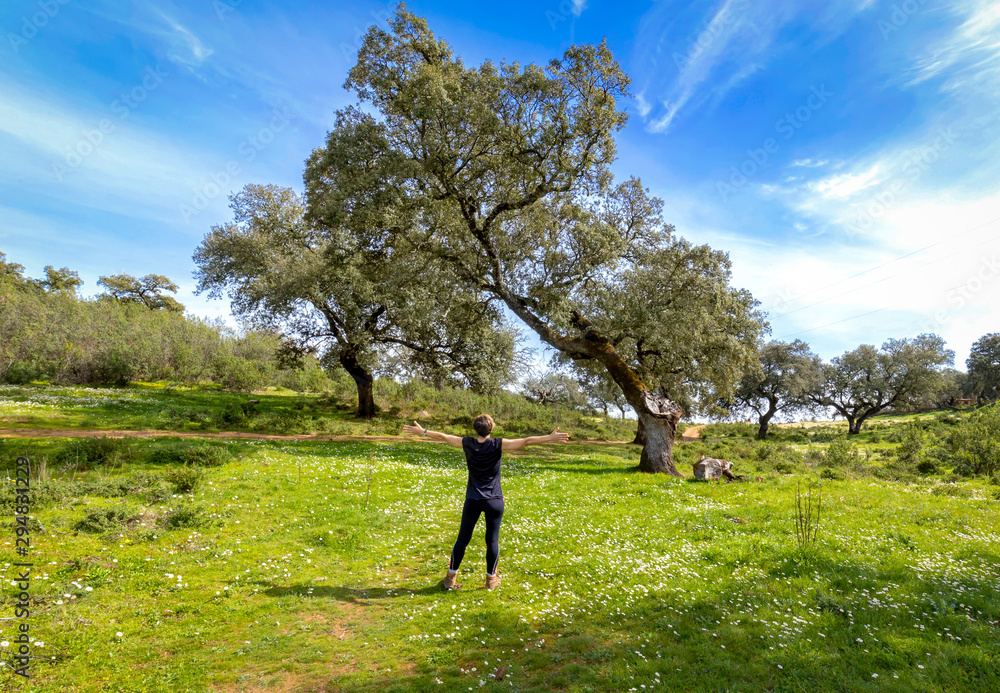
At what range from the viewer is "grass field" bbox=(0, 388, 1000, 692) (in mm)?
5438

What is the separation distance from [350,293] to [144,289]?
281 feet

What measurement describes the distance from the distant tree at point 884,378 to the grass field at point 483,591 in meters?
53.3

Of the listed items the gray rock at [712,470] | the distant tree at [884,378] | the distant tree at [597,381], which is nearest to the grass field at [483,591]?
the gray rock at [712,470]

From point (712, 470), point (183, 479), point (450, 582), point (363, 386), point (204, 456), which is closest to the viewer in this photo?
point (450, 582)

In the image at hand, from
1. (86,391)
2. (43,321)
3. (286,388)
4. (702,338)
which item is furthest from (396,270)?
(43,321)

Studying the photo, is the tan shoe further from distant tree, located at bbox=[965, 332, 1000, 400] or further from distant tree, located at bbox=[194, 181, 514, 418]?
distant tree, located at bbox=[965, 332, 1000, 400]

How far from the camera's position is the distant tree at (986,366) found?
6775 centimetres

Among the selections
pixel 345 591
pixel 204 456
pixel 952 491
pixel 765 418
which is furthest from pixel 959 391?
pixel 204 456

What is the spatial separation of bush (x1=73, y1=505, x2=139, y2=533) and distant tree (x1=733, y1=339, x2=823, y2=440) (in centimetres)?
5751

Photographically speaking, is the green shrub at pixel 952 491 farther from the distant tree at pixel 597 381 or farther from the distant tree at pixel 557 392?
the distant tree at pixel 557 392

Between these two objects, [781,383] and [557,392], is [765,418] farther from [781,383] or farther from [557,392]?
[557,392]

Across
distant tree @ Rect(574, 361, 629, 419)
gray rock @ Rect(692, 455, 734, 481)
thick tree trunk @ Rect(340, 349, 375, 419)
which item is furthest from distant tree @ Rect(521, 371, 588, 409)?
gray rock @ Rect(692, 455, 734, 481)

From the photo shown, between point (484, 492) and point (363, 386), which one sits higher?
point (363, 386)

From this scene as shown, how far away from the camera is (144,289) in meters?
86.4
